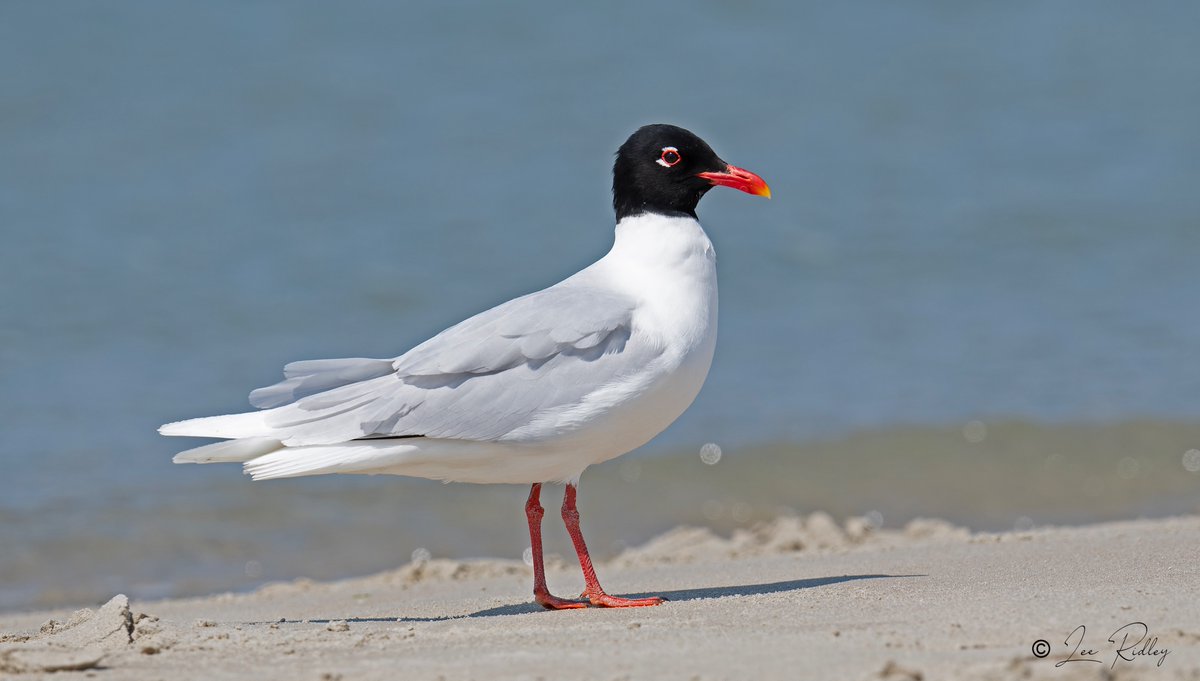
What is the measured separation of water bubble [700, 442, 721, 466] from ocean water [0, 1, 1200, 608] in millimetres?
115

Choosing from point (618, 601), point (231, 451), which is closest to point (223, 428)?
point (231, 451)

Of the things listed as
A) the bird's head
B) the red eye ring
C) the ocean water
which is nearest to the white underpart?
the bird's head

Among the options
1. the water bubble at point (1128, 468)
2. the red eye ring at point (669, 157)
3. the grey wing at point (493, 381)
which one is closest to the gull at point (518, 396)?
the grey wing at point (493, 381)

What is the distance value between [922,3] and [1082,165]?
16.9 feet

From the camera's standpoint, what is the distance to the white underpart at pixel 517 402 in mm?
5293

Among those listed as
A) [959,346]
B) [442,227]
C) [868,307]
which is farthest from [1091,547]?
[442,227]

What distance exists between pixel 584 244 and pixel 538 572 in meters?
8.32

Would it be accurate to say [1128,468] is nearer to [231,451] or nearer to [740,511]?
[740,511]

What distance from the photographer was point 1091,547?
6277mm

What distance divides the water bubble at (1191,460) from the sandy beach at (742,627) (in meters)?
2.50

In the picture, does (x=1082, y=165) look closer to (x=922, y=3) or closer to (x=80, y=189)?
(x=922, y=3)

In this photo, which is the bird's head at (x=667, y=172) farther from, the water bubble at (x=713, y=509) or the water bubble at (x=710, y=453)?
the water bubble at (x=710, y=453)

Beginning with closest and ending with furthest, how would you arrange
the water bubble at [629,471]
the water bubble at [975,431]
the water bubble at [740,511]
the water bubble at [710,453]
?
the water bubble at [740,511]
the water bubble at [629,471]
the water bubble at [710,453]
the water bubble at [975,431]

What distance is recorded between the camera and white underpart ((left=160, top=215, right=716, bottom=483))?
529 cm
